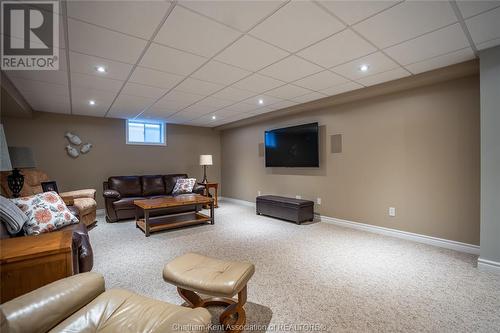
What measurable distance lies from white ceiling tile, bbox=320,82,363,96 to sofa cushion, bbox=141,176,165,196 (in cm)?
421

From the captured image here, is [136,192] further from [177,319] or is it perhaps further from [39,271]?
[177,319]

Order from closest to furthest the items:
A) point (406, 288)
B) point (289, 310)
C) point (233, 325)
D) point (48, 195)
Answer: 1. point (233, 325)
2. point (289, 310)
3. point (406, 288)
4. point (48, 195)

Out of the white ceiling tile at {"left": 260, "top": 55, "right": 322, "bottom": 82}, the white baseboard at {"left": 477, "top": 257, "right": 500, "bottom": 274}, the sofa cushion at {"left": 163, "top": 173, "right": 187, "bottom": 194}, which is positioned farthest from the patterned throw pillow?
the white baseboard at {"left": 477, "top": 257, "right": 500, "bottom": 274}

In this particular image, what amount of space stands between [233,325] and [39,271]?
1237 millimetres

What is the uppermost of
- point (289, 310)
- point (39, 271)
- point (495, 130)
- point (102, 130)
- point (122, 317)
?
point (102, 130)

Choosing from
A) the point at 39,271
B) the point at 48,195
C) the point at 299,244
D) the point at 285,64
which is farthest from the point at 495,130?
the point at 48,195

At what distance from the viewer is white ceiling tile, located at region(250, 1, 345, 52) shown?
1794 mm

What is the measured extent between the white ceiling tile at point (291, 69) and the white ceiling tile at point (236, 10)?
0.82 m

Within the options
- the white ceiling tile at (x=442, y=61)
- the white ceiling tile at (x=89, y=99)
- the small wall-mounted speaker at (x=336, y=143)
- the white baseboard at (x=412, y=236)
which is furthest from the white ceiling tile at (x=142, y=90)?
the white baseboard at (x=412, y=236)

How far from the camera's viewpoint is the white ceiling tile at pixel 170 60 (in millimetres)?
2387

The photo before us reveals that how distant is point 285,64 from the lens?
2.76 metres

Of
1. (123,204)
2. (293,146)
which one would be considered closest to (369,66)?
(293,146)

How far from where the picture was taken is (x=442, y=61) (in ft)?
8.97

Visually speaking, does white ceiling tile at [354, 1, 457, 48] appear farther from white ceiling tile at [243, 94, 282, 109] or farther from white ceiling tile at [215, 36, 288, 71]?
white ceiling tile at [243, 94, 282, 109]
